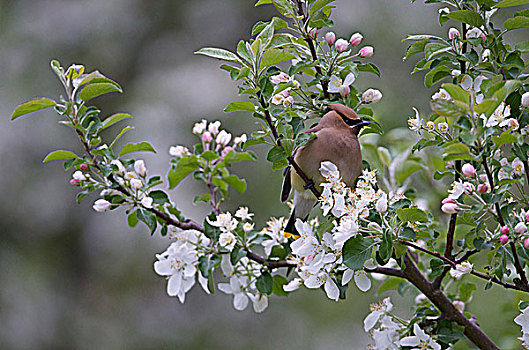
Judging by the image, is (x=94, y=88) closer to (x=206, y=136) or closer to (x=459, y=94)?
(x=206, y=136)

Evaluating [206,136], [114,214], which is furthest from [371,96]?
[114,214]

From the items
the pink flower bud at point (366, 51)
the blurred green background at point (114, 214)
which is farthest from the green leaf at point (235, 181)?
the blurred green background at point (114, 214)

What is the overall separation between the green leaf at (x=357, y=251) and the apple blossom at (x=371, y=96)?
206 mm

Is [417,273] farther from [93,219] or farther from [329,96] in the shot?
[93,219]

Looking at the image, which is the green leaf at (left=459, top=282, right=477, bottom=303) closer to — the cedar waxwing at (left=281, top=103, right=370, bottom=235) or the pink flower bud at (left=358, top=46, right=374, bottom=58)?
the cedar waxwing at (left=281, top=103, right=370, bottom=235)

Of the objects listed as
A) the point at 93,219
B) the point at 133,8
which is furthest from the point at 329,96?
the point at 133,8

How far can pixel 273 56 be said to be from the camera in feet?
2.25

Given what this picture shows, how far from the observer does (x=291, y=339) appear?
2.79m

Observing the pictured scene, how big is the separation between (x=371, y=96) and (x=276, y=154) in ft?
0.54

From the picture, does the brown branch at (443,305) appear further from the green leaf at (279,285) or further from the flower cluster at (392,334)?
the green leaf at (279,285)

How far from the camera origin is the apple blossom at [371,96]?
76 centimetres

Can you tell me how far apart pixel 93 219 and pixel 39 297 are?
0.42 meters

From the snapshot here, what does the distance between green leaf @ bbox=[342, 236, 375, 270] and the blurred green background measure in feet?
6.04

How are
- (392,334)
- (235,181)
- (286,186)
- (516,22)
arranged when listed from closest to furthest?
(516,22)
(392,334)
(235,181)
(286,186)
